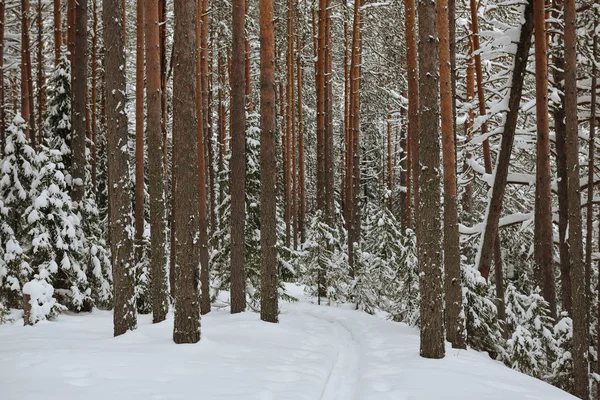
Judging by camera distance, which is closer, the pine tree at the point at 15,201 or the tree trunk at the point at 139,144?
the pine tree at the point at 15,201

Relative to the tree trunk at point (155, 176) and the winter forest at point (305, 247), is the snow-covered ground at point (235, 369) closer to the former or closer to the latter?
the winter forest at point (305, 247)

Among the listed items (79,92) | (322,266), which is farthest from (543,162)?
(79,92)

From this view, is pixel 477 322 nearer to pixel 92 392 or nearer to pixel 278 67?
pixel 92 392

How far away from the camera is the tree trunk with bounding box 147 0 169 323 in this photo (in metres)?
9.16

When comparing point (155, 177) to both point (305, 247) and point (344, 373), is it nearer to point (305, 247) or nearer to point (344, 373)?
point (344, 373)

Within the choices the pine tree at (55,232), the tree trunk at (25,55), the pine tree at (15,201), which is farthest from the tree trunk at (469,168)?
the tree trunk at (25,55)

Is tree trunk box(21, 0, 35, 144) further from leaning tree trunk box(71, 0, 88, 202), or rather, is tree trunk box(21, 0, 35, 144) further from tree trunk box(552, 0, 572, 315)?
tree trunk box(552, 0, 572, 315)

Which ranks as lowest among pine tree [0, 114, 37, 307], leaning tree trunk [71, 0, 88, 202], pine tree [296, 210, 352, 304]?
pine tree [296, 210, 352, 304]

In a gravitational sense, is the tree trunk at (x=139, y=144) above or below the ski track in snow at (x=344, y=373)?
above

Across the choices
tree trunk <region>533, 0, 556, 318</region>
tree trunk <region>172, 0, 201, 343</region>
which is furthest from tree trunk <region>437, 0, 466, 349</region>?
tree trunk <region>172, 0, 201, 343</region>

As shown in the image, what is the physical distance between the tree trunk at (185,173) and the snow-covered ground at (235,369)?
2.27 feet

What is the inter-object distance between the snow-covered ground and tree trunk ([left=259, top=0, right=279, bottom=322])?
117 centimetres

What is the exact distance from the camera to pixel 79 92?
11945 mm

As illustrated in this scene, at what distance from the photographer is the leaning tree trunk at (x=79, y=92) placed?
1170 cm
